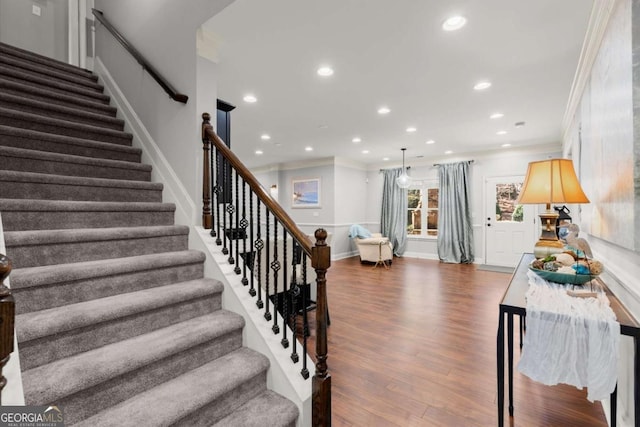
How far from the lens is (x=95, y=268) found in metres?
1.67

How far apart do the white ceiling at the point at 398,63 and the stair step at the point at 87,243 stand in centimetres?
174

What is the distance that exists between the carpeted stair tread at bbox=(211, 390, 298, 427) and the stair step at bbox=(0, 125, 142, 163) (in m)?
2.41

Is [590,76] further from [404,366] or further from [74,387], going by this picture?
[74,387]

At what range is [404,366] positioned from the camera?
2.42 m

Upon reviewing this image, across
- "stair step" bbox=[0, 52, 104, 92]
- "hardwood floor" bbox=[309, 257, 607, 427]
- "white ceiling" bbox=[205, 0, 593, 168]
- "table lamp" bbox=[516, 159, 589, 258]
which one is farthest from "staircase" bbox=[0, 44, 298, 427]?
"table lamp" bbox=[516, 159, 589, 258]

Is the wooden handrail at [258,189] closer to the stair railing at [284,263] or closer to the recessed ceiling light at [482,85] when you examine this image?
the stair railing at [284,263]

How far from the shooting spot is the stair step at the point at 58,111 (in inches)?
98.4

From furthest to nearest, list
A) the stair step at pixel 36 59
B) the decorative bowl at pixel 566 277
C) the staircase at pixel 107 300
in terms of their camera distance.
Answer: the stair step at pixel 36 59, the decorative bowl at pixel 566 277, the staircase at pixel 107 300

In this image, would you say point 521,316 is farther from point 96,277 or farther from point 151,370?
point 96,277

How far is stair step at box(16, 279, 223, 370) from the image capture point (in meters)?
1.29

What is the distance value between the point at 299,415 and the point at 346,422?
1.31 feet

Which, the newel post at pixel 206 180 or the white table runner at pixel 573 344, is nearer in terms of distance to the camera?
the white table runner at pixel 573 344

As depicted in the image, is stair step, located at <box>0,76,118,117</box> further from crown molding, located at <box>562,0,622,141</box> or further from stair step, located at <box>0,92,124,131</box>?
crown molding, located at <box>562,0,622,141</box>

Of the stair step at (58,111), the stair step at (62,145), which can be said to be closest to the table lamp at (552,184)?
the stair step at (62,145)
